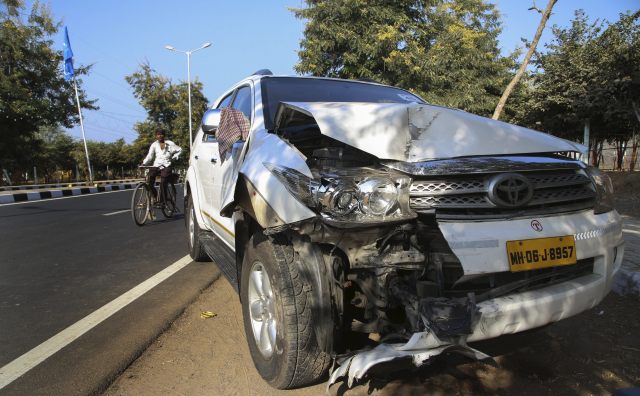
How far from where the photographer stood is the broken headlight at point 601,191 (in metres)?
2.53

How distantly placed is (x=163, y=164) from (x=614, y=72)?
13001 mm

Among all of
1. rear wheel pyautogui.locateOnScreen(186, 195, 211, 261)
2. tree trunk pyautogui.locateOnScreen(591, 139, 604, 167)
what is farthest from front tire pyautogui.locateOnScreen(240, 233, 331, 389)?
tree trunk pyautogui.locateOnScreen(591, 139, 604, 167)

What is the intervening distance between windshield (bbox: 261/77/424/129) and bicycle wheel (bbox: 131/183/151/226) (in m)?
5.44

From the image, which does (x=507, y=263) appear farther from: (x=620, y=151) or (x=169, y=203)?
(x=620, y=151)

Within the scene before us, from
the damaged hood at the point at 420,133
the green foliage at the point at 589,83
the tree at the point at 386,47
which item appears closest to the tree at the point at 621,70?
the green foliage at the point at 589,83

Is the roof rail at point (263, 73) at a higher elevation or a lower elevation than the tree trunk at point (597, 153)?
higher

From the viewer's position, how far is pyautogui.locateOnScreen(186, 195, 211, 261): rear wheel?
17.5ft

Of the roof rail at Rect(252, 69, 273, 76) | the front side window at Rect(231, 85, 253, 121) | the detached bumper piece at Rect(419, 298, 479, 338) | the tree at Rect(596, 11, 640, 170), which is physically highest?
the tree at Rect(596, 11, 640, 170)

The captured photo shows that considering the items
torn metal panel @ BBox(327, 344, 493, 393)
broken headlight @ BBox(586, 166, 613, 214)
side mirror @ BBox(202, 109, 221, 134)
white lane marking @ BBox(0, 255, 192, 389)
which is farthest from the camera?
side mirror @ BBox(202, 109, 221, 134)

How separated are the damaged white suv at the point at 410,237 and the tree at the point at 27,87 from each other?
2738cm

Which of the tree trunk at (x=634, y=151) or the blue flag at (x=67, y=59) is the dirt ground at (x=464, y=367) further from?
the blue flag at (x=67, y=59)

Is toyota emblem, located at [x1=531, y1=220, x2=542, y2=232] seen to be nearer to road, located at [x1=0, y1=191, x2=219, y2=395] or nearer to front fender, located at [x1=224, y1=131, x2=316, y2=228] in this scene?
front fender, located at [x1=224, y1=131, x2=316, y2=228]

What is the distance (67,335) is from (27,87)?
2837cm

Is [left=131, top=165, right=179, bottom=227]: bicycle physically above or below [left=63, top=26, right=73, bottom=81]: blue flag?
below
